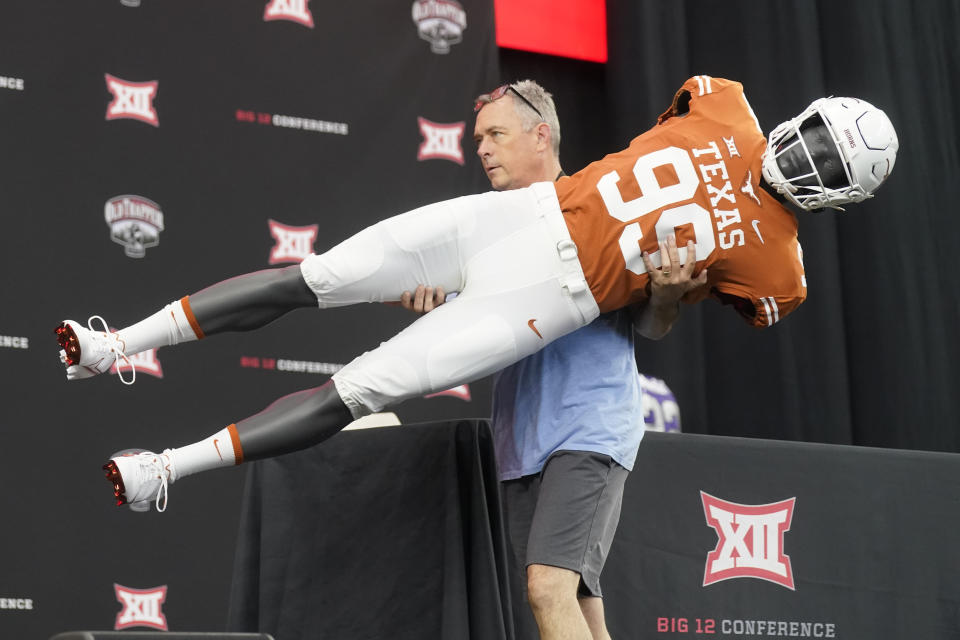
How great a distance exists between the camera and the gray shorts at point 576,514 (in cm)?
203

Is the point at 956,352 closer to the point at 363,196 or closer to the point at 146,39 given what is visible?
the point at 363,196

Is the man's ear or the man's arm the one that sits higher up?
the man's ear

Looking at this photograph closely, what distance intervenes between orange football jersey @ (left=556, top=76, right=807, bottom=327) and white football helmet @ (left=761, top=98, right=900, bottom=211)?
0.20 ft

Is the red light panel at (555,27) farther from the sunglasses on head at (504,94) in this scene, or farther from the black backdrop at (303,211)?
the sunglasses on head at (504,94)

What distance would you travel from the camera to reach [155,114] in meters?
3.55

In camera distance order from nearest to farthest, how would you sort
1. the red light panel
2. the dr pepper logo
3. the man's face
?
1. the dr pepper logo
2. the man's face
3. the red light panel

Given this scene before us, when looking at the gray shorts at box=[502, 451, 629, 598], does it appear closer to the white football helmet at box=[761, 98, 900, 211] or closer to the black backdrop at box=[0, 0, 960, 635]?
the white football helmet at box=[761, 98, 900, 211]

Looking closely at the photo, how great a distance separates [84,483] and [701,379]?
208 cm

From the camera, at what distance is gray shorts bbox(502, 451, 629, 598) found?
A: 2.03m

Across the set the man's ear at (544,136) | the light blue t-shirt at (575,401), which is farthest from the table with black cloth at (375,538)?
the man's ear at (544,136)

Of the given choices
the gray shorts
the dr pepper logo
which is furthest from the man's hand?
the dr pepper logo

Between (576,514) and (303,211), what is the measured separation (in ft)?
6.36

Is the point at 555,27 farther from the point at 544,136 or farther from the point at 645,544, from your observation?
the point at 645,544

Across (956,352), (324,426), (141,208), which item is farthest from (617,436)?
(956,352)
